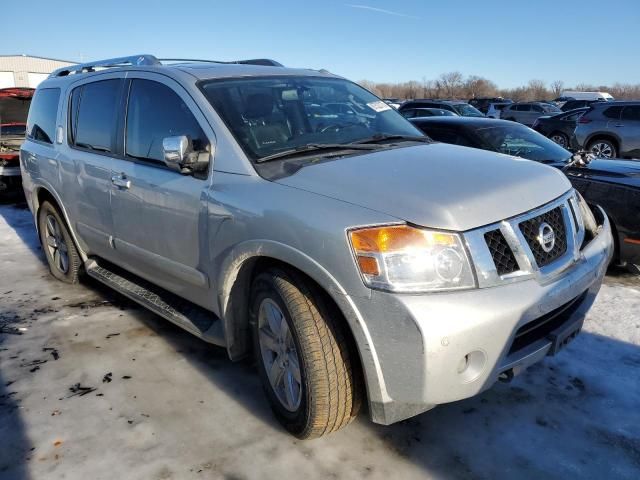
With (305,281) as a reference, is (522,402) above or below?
below

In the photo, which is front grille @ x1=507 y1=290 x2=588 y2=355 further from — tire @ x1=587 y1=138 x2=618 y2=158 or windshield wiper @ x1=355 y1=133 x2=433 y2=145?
tire @ x1=587 y1=138 x2=618 y2=158

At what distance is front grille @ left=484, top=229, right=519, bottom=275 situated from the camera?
2135 millimetres

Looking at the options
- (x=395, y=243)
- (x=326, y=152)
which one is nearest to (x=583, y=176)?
(x=326, y=152)

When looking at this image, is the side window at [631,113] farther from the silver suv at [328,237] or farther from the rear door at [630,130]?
the silver suv at [328,237]

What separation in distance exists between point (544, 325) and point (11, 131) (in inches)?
390

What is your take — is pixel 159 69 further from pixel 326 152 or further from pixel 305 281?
pixel 305 281

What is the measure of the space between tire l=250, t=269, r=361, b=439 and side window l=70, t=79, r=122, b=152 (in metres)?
1.91

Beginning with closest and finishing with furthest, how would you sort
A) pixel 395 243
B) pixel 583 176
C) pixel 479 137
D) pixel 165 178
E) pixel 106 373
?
pixel 395 243 → pixel 165 178 → pixel 106 373 → pixel 583 176 → pixel 479 137

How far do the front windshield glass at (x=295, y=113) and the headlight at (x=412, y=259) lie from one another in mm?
935

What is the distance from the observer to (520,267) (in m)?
2.17

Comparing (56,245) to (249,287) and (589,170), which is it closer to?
(249,287)

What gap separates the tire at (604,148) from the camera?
12.4 metres

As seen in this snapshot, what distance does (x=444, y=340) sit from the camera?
1.95 metres

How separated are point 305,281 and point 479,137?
4114mm
